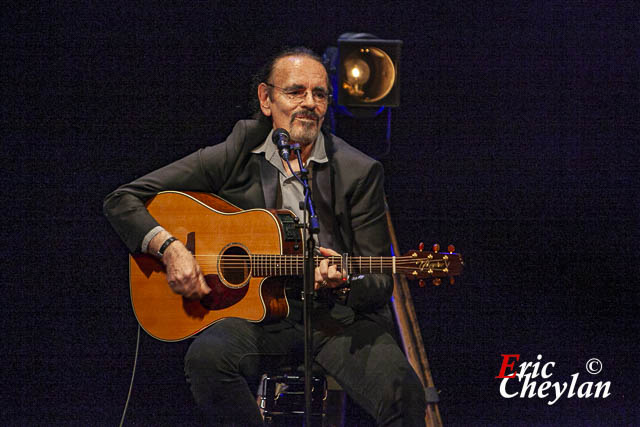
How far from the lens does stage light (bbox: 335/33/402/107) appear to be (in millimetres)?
3234

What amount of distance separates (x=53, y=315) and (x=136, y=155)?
1.00 meters

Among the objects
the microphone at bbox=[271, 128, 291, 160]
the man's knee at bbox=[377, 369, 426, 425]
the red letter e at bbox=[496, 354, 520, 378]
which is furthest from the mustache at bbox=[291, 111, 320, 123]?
the red letter e at bbox=[496, 354, 520, 378]

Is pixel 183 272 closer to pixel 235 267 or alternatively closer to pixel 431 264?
pixel 235 267

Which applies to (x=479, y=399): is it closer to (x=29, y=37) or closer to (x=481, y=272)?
(x=481, y=272)

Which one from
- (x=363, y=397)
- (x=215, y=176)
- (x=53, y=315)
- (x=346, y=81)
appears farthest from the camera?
(x=53, y=315)

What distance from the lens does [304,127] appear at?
9.82 feet

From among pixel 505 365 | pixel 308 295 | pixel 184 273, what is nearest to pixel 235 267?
pixel 184 273

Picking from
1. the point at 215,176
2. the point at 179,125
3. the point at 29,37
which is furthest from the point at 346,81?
the point at 29,37

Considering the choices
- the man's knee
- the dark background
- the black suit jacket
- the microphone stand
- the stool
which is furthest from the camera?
the dark background

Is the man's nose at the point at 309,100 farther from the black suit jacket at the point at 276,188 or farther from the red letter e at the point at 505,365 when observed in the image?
the red letter e at the point at 505,365

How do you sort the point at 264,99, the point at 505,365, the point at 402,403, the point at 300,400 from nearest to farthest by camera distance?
the point at 402,403
the point at 300,400
the point at 264,99
the point at 505,365

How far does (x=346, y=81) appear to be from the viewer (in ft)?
10.6

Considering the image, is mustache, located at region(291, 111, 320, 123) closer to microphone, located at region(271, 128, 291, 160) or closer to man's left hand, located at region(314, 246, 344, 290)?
microphone, located at region(271, 128, 291, 160)
